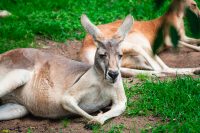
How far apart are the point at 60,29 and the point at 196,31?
6707 millimetres

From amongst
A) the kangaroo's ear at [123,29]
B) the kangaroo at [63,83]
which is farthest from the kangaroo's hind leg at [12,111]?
the kangaroo's ear at [123,29]

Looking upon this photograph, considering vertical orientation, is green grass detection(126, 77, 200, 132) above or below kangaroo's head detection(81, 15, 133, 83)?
below

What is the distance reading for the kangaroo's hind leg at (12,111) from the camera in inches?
202

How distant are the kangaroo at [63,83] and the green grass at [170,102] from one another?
38 centimetres

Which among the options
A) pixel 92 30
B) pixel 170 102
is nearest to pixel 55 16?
pixel 92 30

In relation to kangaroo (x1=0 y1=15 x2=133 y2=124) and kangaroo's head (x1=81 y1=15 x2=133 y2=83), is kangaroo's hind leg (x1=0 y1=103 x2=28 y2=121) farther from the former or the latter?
kangaroo's head (x1=81 y1=15 x2=133 y2=83)

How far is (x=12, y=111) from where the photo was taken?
514 centimetres

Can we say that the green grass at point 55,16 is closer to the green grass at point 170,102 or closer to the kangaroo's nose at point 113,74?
the green grass at point 170,102

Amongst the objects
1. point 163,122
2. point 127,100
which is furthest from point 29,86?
point 163,122

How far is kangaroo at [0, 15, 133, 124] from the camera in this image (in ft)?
15.6

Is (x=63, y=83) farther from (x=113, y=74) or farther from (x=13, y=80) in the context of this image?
(x=113, y=74)

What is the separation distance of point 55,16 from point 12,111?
4.25 m

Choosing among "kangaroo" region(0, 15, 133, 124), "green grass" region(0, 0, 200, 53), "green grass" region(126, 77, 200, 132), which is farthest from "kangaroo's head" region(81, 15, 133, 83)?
"green grass" region(0, 0, 200, 53)

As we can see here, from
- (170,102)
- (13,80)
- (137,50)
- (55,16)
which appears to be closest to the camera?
(13,80)
